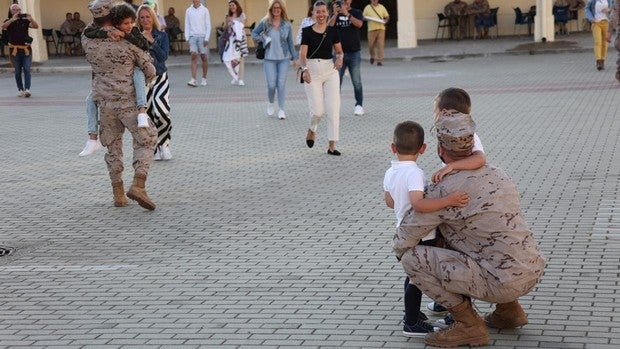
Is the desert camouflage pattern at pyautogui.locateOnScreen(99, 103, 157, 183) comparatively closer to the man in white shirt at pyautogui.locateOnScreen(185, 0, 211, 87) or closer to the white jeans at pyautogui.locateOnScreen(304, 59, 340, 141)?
the white jeans at pyautogui.locateOnScreen(304, 59, 340, 141)

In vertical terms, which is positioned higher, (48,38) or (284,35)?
(284,35)

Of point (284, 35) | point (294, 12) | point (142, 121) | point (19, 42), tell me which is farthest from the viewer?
point (294, 12)

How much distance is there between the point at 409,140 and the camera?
20.1 feet

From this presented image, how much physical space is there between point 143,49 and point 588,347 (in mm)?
5545

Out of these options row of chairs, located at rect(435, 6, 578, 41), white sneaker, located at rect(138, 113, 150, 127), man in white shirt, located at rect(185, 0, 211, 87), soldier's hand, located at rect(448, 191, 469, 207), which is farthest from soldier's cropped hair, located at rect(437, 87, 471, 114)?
row of chairs, located at rect(435, 6, 578, 41)

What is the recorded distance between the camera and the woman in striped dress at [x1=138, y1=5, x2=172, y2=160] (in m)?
11.5

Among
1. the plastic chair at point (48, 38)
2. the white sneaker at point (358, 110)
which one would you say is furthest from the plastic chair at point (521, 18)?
the white sneaker at point (358, 110)

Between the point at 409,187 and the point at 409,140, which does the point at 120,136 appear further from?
the point at 409,187

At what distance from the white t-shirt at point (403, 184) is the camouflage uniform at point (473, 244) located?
0.27 feet

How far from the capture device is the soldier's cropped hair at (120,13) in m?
9.80

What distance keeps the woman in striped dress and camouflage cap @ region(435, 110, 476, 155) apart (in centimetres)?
594

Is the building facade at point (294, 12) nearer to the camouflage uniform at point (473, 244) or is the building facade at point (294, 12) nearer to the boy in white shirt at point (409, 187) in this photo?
the boy in white shirt at point (409, 187)

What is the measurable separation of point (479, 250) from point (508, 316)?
0.42m

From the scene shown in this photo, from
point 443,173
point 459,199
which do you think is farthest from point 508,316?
point 443,173
